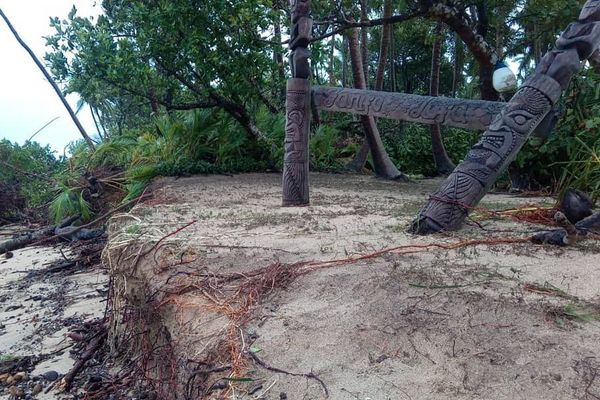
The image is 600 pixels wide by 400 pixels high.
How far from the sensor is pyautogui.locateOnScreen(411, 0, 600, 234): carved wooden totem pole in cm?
296

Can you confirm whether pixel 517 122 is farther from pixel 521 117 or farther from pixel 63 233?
pixel 63 233

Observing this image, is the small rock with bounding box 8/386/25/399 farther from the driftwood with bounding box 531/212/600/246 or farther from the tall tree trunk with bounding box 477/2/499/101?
the tall tree trunk with bounding box 477/2/499/101

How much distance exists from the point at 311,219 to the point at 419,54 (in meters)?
15.7

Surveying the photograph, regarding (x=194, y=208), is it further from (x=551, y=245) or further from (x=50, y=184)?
(x=50, y=184)

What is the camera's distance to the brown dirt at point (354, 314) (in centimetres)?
146

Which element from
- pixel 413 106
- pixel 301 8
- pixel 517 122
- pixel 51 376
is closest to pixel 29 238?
pixel 51 376

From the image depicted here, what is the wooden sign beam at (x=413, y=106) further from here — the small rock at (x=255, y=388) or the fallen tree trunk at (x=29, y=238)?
the fallen tree trunk at (x=29, y=238)

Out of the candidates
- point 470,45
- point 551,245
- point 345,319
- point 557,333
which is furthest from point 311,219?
Result: point 470,45

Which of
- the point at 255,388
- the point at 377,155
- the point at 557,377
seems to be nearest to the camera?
the point at 557,377

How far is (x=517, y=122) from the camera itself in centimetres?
300

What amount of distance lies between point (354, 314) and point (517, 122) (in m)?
1.81

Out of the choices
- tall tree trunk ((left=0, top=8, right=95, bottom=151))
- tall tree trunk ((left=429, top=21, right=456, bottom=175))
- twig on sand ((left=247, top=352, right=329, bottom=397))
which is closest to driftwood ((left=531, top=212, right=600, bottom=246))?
twig on sand ((left=247, top=352, right=329, bottom=397))

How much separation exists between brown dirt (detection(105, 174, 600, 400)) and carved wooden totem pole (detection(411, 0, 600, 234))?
223 mm

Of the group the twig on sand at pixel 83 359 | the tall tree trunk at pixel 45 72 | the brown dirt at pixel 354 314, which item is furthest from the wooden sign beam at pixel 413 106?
the tall tree trunk at pixel 45 72
